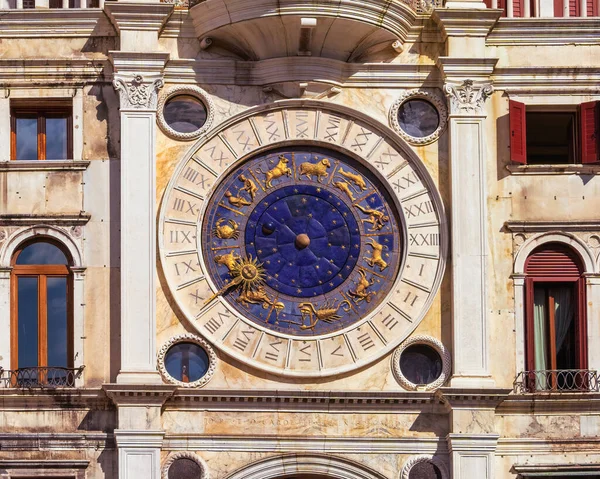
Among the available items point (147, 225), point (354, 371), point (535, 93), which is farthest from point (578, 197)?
point (147, 225)

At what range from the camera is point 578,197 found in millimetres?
34375

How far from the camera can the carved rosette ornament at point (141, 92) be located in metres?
34.1

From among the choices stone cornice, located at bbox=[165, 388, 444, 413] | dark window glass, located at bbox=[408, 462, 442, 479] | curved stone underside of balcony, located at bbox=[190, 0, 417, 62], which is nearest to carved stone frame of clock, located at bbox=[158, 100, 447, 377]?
stone cornice, located at bbox=[165, 388, 444, 413]

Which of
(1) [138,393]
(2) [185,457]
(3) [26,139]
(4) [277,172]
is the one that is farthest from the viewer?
(3) [26,139]

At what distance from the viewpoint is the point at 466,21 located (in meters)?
34.4

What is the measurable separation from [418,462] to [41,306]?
19.4ft

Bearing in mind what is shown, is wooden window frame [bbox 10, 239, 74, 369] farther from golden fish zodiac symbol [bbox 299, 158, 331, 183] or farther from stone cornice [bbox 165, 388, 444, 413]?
golden fish zodiac symbol [bbox 299, 158, 331, 183]

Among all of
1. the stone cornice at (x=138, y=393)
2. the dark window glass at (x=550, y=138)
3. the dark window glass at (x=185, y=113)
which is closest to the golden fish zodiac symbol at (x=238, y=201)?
the dark window glass at (x=185, y=113)

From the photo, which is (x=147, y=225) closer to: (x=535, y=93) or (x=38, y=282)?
(x=38, y=282)

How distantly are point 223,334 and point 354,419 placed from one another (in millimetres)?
2247

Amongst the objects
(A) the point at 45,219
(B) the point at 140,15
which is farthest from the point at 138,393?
(B) the point at 140,15

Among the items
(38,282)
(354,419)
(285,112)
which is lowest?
(354,419)

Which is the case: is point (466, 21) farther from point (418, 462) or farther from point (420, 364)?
point (418, 462)

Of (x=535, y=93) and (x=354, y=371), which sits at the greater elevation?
(x=535, y=93)
